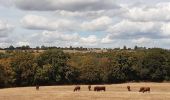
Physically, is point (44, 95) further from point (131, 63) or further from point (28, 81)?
point (131, 63)

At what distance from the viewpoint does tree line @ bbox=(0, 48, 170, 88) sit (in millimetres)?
111188

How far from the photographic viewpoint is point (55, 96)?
65.9 meters

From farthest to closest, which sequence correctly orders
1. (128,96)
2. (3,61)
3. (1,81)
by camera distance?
(3,61)
(1,81)
(128,96)

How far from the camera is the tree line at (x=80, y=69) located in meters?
111

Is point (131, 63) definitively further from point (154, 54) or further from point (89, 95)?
point (89, 95)

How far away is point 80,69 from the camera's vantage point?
120 m

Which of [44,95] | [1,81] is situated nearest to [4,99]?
[44,95]

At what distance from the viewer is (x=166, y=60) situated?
123875 mm

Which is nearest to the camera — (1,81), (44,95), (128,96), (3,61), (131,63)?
(128,96)

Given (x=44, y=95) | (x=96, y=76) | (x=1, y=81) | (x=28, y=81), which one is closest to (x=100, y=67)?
(x=96, y=76)

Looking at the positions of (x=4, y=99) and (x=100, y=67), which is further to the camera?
(x=100, y=67)

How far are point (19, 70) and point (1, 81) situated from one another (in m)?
7.41

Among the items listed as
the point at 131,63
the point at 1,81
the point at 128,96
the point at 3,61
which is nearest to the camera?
the point at 128,96

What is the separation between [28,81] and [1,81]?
Result: 26.8 feet
